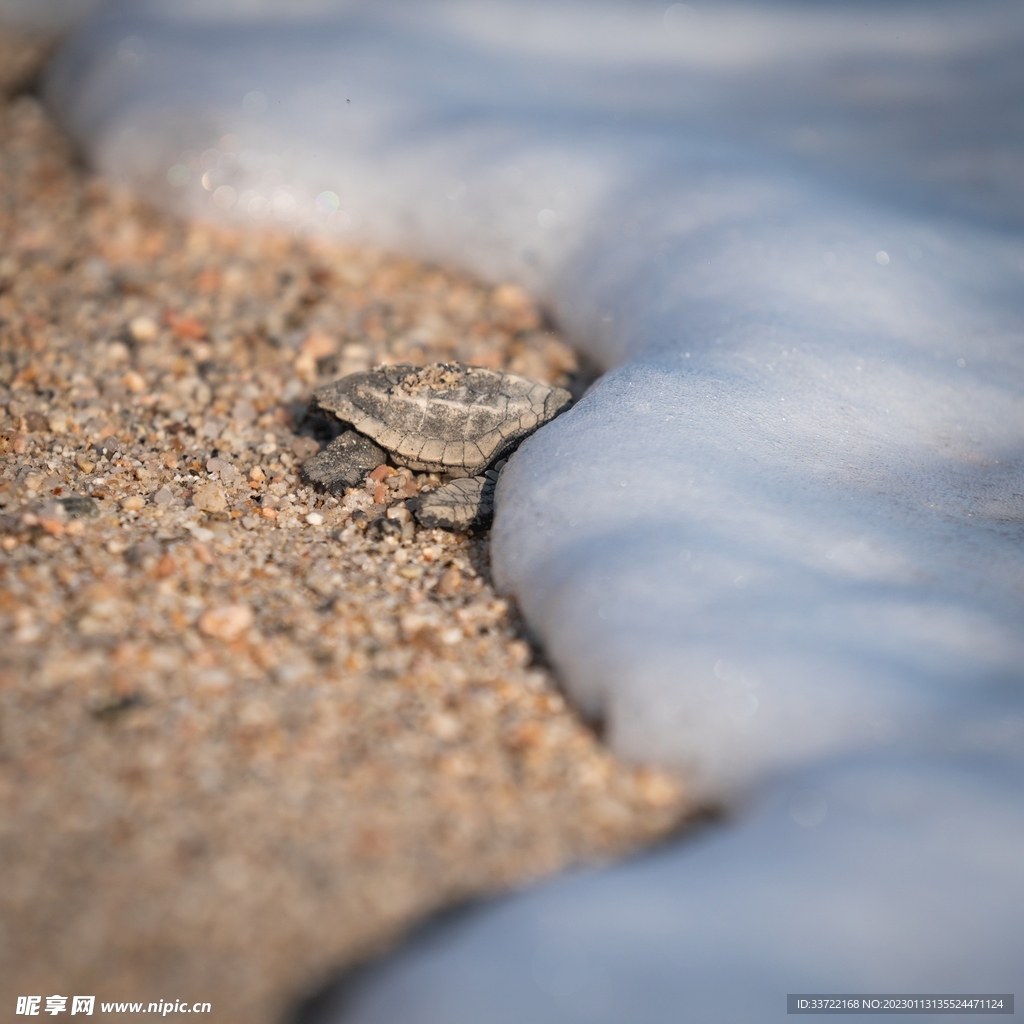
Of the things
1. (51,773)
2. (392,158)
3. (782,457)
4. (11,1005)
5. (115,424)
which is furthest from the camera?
(392,158)

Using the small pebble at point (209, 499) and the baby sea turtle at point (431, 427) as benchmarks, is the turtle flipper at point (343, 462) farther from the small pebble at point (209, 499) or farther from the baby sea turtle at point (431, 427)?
the small pebble at point (209, 499)

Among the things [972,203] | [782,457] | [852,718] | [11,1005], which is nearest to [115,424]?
[11,1005]

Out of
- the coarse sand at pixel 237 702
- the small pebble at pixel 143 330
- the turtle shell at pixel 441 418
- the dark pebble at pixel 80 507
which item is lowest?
the coarse sand at pixel 237 702

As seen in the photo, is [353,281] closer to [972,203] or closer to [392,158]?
[392,158]

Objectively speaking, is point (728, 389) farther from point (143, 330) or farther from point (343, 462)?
point (143, 330)

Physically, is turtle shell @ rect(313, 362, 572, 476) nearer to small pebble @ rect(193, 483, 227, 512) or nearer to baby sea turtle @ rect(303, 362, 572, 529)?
baby sea turtle @ rect(303, 362, 572, 529)

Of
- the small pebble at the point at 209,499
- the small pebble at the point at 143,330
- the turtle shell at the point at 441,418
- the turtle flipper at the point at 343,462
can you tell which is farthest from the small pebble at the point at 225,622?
the small pebble at the point at 143,330

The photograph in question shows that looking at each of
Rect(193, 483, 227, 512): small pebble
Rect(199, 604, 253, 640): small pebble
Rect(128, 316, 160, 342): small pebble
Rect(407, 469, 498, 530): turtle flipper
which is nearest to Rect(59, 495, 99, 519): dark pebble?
Rect(193, 483, 227, 512): small pebble
